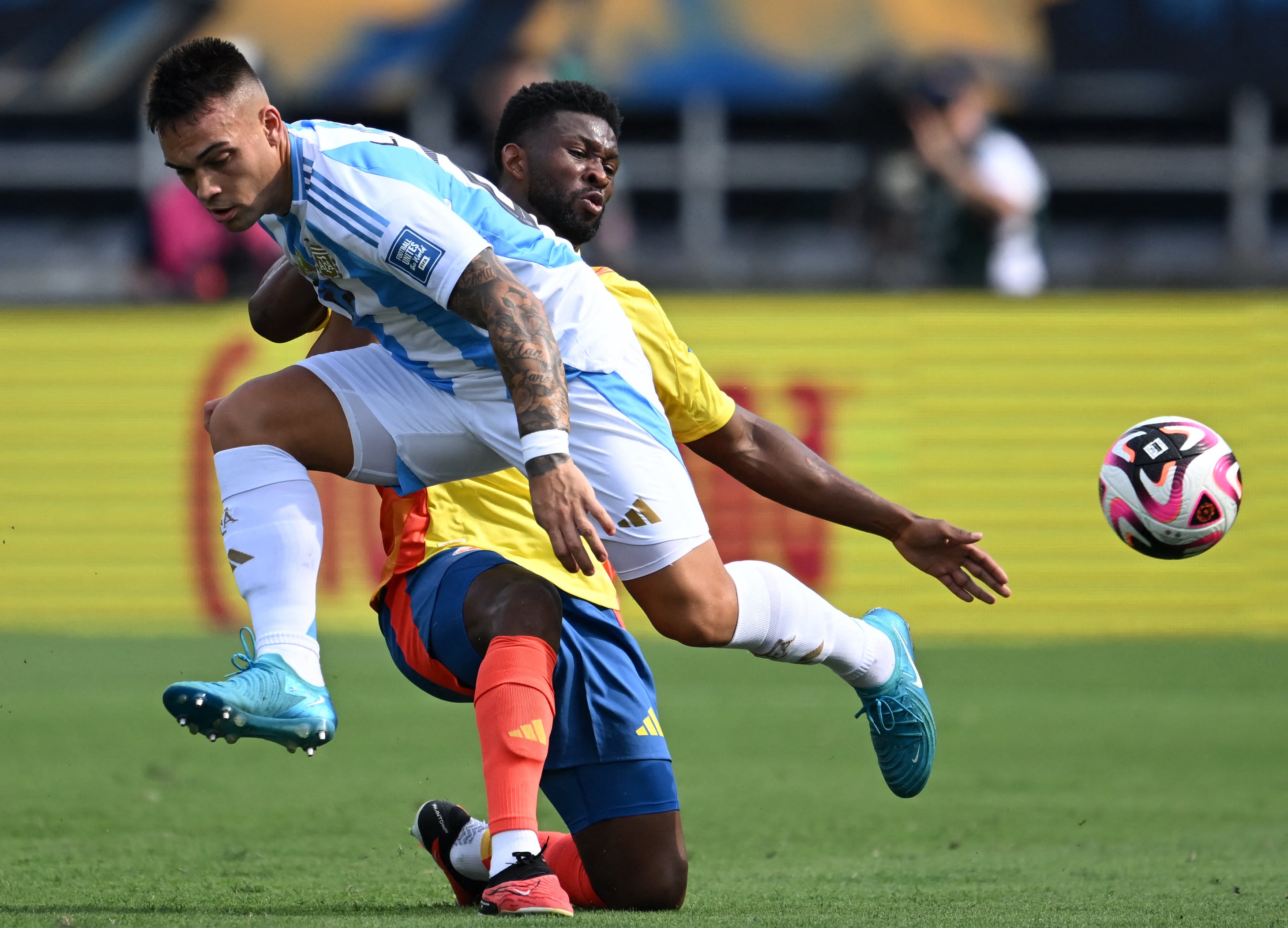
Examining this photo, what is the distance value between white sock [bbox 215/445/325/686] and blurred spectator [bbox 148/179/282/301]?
8.08 meters

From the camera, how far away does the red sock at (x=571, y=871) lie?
4371mm

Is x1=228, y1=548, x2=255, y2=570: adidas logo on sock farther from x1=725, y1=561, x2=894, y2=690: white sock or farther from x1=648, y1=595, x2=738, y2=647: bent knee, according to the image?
x1=725, y1=561, x2=894, y2=690: white sock

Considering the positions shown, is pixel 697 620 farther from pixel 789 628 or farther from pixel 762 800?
pixel 762 800

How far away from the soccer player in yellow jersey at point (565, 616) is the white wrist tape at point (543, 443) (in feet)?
1.47

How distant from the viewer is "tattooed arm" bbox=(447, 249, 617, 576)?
3639mm

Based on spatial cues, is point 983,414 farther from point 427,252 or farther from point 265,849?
point 427,252

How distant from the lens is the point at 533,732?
152 inches

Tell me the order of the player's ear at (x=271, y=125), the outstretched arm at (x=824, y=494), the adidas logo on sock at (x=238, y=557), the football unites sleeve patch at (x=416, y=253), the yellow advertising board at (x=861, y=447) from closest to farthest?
the football unites sleeve patch at (x=416, y=253)
the player's ear at (x=271, y=125)
the adidas logo on sock at (x=238, y=557)
the outstretched arm at (x=824, y=494)
the yellow advertising board at (x=861, y=447)

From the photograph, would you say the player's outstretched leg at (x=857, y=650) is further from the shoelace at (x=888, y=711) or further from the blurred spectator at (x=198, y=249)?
the blurred spectator at (x=198, y=249)

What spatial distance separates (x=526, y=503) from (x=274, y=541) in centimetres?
77

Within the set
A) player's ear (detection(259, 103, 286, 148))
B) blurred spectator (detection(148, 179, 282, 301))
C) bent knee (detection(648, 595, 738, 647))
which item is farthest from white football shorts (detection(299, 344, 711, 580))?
blurred spectator (detection(148, 179, 282, 301))

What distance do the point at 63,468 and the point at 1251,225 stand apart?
9453 millimetres

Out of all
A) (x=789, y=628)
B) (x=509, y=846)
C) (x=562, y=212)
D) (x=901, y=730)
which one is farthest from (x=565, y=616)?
(x=562, y=212)

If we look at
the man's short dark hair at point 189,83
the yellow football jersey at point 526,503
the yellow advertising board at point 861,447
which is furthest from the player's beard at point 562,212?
the yellow advertising board at point 861,447
